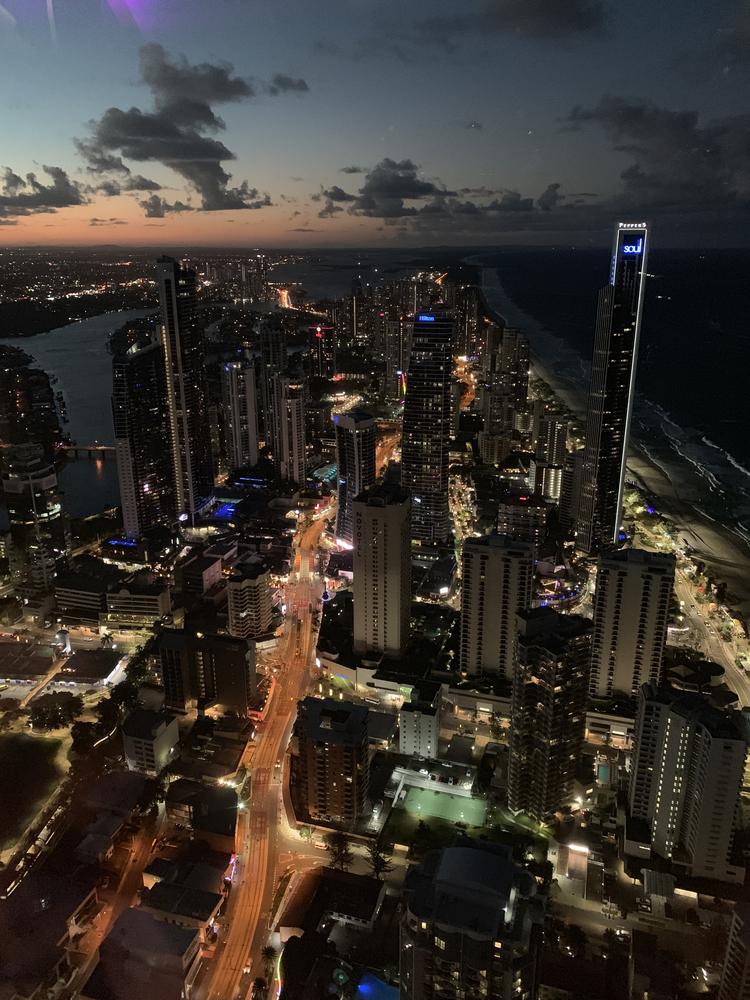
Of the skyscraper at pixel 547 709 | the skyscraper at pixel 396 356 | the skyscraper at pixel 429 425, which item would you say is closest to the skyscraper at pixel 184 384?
the skyscraper at pixel 429 425

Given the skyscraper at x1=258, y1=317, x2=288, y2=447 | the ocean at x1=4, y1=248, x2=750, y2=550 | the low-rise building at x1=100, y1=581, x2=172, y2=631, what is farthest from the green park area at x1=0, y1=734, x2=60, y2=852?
the skyscraper at x1=258, y1=317, x2=288, y2=447

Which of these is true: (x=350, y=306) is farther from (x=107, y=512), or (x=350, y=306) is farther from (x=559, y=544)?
(x=559, y=544)

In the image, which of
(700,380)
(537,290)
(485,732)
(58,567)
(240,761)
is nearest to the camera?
(240,761)

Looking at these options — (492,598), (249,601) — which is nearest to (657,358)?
(492,598)

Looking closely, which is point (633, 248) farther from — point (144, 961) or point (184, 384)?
point (144, 961)

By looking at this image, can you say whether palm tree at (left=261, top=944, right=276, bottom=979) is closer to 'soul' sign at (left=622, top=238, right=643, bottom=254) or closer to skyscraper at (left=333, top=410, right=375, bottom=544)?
skyscraper at (left=333, top=410, right=375, bottom=544)

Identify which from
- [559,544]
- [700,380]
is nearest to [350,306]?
[700,380]

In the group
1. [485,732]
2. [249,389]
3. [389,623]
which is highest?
[249,389]

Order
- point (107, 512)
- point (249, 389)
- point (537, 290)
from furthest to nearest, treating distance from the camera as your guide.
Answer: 1. point (537, 290)
2. point (249, 389)
3. point (107, 512)
